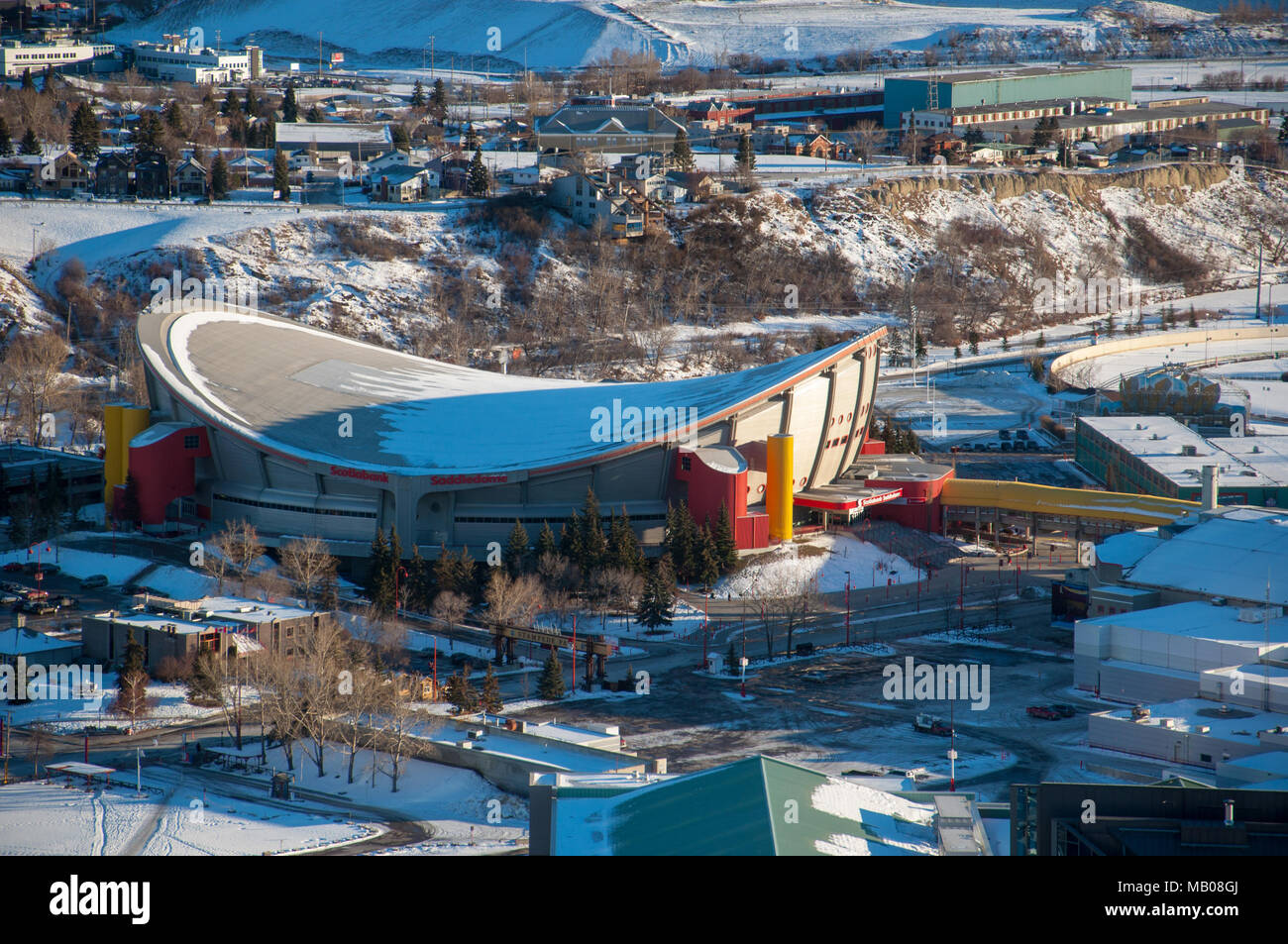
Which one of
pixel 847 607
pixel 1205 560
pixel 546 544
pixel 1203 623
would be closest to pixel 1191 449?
pixel 1205 560

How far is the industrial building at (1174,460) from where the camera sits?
64.9 metres

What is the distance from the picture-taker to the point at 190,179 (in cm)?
10538

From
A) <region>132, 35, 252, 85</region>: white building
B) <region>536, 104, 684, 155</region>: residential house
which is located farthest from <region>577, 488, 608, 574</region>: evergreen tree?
<region>132, 35, 252, 85</region>: white building

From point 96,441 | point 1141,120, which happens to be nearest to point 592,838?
point 96,441

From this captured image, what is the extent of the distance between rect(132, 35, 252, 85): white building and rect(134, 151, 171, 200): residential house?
1873 inches

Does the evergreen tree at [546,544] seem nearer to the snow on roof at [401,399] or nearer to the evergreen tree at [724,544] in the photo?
the snow on roof at [401,399]

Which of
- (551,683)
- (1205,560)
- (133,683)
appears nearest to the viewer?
(133,683)

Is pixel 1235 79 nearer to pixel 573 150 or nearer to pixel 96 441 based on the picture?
pixel 573 150

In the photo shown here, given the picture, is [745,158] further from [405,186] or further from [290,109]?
[290,109]

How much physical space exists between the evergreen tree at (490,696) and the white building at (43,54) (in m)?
114

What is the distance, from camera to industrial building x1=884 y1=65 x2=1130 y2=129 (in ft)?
452

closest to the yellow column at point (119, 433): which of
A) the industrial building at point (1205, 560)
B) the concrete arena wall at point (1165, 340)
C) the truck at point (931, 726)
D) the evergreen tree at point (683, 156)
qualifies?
the truck at point (931, 726)

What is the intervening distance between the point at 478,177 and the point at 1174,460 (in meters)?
51.1
